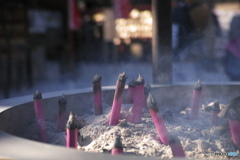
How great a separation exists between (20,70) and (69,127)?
725cm

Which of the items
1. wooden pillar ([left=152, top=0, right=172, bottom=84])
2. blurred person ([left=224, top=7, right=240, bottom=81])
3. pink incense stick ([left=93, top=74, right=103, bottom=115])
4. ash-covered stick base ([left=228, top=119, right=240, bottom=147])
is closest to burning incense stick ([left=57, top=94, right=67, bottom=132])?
pink incense stick ([left=93, top=74, right=103, bottom=115])

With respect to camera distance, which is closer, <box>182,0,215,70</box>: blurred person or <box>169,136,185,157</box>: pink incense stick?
<box>169,136,185,157</box>: pink incense stick

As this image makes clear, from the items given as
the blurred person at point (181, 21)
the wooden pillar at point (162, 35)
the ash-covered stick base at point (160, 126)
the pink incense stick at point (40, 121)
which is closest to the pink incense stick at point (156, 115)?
the ash-covered stick base at point (160, 126)

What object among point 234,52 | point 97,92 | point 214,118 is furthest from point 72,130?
point 234,52

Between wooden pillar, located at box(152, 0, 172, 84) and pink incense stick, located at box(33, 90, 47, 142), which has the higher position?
wooden pillar, located at box(152, 0, 172, 84)

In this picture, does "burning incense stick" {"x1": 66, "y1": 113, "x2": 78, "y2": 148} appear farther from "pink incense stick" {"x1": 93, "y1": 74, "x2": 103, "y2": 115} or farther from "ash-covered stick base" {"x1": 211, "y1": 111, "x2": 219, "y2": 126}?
"ash-covered stick base" {"x1": 211, "y1": 111, "x2": 219, "y2": 126}

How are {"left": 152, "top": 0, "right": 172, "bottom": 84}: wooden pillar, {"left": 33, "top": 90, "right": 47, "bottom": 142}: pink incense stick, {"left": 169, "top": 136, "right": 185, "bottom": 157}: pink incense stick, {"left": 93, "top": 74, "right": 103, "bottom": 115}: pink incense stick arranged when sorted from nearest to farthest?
{"left": 169, "top": 136, "right": 185, "bottom": 157}: pink incense stick
{"left": 33, "top": 90, "right": 47, "bottom": 142}: pink incense stick
{"left": 93, "top": 74, "right": 103, "bottom": 115}: pink incense stick
{"left": 152, "top": 0, "right": 172, "bottom": 84}: wooden pillar

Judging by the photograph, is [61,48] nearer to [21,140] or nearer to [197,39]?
[197,39]

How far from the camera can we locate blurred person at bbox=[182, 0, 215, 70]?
335 inches

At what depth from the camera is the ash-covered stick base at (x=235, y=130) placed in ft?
5.03

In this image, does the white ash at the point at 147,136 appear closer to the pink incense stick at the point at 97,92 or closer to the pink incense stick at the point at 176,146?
the pink incense stick at the point at 97,92

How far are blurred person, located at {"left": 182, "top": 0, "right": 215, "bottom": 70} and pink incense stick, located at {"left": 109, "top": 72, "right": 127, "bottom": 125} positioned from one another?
6.41 metres

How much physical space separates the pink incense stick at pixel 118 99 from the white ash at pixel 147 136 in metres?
0.03

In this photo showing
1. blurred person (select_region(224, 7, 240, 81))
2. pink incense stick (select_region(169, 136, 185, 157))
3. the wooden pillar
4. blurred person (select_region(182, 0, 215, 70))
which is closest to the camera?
pink incense stick (select_region(169, 136, 185, 157))
